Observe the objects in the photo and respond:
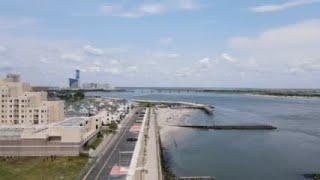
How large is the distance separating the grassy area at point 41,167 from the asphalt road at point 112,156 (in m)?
1.42

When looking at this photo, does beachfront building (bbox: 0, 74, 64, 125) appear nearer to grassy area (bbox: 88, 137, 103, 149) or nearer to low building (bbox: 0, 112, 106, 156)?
grassy area (bbox: 88, 137, 103, 149)

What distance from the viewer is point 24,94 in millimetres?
57500

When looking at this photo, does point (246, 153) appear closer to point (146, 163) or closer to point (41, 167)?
point (146, 163)

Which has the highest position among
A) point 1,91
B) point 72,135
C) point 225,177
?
point 1,91

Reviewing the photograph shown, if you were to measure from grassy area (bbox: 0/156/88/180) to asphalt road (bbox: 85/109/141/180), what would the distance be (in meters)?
1.42

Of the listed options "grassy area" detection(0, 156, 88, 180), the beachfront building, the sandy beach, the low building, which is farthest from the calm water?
the beachfront building

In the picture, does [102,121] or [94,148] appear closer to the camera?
[94,148]

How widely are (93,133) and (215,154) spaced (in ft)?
44.7

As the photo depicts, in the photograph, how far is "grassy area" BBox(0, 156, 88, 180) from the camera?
105ft

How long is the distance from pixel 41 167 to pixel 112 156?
583 cm

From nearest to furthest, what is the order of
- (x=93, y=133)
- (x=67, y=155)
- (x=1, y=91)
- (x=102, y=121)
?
(x=67, y=155)
(x=93, y=133)
(x=1, y=91)
(x=102, y=121)

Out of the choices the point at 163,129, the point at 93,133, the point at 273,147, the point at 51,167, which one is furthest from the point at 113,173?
the point at 163,129

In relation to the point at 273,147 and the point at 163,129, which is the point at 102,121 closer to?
the point at 163,129

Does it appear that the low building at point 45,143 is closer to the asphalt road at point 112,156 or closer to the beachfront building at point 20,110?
the asphalt road at point 112,156
